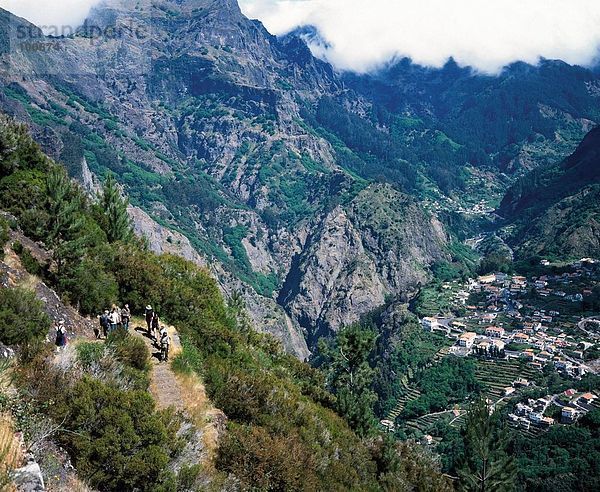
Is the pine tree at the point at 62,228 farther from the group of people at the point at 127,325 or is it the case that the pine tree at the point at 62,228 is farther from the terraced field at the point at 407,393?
the terraced field at the point at 407,393

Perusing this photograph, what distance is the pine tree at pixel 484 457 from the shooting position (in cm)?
3369

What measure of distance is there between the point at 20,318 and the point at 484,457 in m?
31.1

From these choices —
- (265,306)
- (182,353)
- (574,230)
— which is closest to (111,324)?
(182,353)

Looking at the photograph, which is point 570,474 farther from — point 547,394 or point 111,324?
point 111,324

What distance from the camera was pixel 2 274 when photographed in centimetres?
1559

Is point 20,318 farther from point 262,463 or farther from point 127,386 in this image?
point 262,463

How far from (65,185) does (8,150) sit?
343cm

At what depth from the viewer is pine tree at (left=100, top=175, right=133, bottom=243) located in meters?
27.8

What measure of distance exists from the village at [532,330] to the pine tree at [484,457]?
48.8 metres

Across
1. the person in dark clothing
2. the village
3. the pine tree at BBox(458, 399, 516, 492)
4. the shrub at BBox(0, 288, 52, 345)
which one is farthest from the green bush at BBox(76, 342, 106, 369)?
the village

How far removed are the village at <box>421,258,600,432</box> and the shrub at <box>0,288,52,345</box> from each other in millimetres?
80503

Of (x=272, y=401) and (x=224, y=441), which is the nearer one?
(x=224, y=441)

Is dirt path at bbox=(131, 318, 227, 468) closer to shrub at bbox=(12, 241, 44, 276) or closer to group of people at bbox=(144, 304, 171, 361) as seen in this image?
group of people at bbox=(144, 304, 171, 361)

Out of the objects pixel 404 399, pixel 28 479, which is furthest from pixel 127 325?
pixel 404 399
